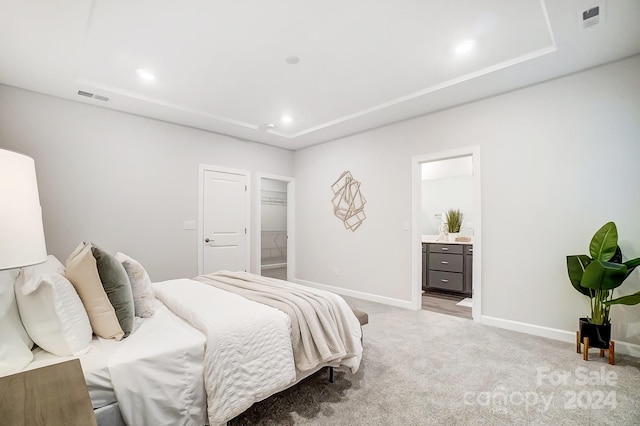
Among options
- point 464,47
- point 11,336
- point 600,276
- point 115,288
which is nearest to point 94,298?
point 115,288

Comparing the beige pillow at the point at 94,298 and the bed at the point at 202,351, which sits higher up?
the beige pillow at the point at 94,298

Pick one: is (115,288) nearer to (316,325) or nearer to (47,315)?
(47,315)

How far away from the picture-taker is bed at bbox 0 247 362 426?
1382 mm

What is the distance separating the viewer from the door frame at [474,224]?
11.5 feet

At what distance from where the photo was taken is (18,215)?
0.80 metres

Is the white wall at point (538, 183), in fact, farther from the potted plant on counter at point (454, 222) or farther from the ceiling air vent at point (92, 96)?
the ceiling air vent at point (92, 96)

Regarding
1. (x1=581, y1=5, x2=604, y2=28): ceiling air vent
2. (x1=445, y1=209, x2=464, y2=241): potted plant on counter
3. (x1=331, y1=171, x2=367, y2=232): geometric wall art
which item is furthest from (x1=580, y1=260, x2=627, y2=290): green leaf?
(x1=445, y1=209, x2=464, y2=241): potted plant on counter

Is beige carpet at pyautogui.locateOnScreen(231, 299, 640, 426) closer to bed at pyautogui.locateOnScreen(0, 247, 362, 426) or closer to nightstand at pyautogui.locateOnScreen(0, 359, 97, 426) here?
bed at pyautogui.locateOnScreen(0, 247, 362, 426)

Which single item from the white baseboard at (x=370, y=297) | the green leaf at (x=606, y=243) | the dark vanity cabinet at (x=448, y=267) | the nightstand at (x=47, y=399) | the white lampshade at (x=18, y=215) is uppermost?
the white lampshade at (x=18, y=215)

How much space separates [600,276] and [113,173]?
5.07m

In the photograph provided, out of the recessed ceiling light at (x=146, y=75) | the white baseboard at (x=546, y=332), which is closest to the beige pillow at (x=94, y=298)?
the recessed ceiling light at (x=146, y=75)

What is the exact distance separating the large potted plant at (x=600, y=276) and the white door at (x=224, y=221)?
4211mm

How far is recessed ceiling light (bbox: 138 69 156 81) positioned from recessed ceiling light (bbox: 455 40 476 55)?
2.84 m

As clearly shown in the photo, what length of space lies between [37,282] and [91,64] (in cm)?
Answer: 236
